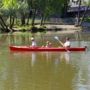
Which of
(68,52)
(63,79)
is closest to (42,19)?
→ (68,52)

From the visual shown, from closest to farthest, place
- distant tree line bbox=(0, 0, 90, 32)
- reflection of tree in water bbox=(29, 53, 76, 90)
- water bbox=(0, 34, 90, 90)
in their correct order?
reflection of tree in water bbox=(29, 53, 76, 90) → water bbox=(0, 34, 90, 90) → distant tree line bbox=(0, 0, 90, 32)

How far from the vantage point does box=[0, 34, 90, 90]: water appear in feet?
62.7

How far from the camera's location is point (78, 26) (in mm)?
68188

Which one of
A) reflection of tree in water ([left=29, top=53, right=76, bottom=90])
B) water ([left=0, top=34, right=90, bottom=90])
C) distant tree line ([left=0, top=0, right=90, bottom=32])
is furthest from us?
distant tree line ([left=0, top=0, right=90, bottom=32])

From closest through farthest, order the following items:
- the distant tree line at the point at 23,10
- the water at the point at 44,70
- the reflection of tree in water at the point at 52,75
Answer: the reflection of tree in water at the point at 52,75 < the water at the point at 44,70 < the distant tree line at the point at 23,10

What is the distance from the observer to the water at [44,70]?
19.1 m

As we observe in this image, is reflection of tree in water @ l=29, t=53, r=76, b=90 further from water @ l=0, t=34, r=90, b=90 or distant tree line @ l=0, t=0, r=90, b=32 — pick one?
distant tree line @ l=0, t=0, r=90, b=32

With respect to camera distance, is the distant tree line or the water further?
the distant tree line

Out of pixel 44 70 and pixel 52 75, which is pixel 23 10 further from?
pixel 52 75

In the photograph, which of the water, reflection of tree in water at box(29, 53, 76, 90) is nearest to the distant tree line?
the water

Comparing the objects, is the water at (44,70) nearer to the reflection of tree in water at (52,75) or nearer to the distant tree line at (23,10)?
the reflection of tree in water at (52,75)

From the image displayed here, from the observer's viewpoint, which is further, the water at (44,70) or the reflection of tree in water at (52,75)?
the water at (44,70)

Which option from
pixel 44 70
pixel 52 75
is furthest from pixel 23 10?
pixel 52 75

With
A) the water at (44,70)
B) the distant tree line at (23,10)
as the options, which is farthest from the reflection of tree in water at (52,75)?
the distant tree line at (23,10)
